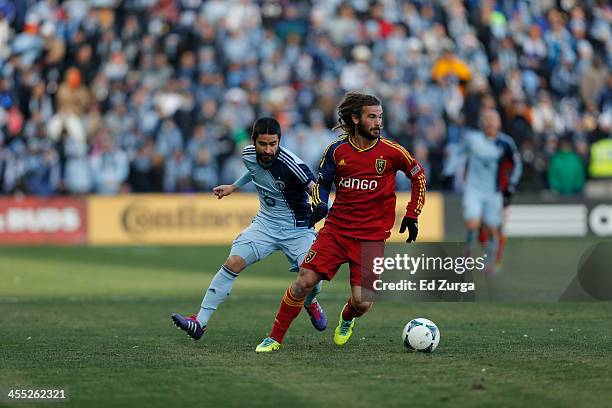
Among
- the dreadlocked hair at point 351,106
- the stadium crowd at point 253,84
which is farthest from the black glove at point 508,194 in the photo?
the dreadlocked hair at point 351,106

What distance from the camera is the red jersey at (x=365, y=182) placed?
9109 millimetres

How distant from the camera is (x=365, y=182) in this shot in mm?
9109

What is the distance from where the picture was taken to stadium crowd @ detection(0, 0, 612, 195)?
24.0 meters

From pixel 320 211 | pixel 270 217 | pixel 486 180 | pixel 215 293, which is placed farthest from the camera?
pixel 486 180

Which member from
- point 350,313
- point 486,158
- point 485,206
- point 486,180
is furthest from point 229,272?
point 485,206

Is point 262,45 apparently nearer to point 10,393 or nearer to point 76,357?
point 76,357

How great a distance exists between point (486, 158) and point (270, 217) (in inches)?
293

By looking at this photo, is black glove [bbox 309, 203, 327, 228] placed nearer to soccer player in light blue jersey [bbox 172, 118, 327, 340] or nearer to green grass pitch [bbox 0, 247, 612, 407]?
soccer player in light blue jersey [bbox 172, 118, 327, 340]

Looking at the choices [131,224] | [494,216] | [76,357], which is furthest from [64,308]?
[131,224]

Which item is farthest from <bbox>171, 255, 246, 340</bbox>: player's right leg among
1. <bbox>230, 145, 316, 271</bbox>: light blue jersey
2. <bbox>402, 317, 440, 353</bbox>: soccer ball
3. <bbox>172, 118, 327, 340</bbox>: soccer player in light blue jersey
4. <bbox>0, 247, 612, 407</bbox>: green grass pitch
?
<bbox>402, 317, 440, 353</bbox>: soccer ball

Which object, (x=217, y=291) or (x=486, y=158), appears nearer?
(x=217, y=291)

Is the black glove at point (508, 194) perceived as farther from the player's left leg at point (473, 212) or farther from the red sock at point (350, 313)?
the red sock at point (350, 313)

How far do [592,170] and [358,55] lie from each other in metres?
5.81

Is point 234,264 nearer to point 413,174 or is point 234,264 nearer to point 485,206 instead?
point 413,174
